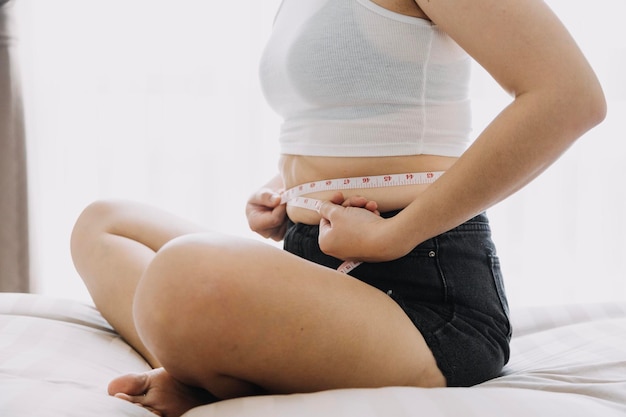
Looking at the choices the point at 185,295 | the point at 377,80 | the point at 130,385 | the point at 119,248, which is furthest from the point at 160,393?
the point at 377,80

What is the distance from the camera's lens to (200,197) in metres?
2.69

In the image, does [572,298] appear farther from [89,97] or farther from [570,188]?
[89,97]

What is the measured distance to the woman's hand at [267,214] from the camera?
136cm

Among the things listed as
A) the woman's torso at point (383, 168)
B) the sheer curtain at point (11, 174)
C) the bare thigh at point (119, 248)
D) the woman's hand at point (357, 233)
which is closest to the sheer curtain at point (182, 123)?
the sheer curtain at point (11, 174)

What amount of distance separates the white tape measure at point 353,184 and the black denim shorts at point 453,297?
0.07 m

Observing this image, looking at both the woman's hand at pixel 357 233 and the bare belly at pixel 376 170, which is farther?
the bare belly at pixel 376 170

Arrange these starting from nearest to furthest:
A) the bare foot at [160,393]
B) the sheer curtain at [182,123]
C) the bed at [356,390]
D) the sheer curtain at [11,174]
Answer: the bed at [356,390] → the bare foot at [160,393] → the sheer curtain at [11,174] → the sheer curtain at [182,123]

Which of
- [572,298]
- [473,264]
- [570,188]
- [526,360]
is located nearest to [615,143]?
[570,188]

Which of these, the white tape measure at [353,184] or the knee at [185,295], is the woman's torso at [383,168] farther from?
the knee at [185,295]

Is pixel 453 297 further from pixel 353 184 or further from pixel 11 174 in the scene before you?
pixel 11 174

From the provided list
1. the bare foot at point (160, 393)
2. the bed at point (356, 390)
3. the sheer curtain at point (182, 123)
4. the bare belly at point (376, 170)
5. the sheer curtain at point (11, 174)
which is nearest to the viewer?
the bed at point (356, 390)

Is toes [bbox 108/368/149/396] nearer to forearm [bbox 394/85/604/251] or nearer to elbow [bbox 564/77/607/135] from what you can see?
forearm [bbox 394/85/604/251]

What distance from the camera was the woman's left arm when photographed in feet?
2.98

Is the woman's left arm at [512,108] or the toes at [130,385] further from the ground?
the woman's left arm at [512,108]
